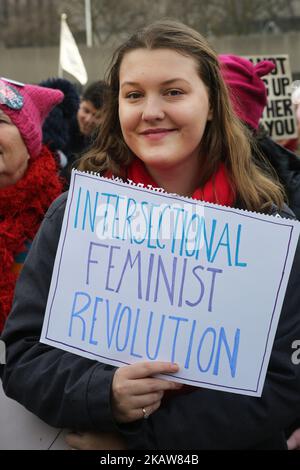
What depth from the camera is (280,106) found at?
14.4ft

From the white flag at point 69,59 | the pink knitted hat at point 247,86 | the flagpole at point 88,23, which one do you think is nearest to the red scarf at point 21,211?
the pink knitted hat at point 247,86

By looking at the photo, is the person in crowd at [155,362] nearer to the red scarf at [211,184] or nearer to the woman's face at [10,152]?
the red scarf at [211,184]

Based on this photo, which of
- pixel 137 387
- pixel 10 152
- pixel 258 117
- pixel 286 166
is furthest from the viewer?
pixel 258 117

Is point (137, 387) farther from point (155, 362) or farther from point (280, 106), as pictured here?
point (280, 106)

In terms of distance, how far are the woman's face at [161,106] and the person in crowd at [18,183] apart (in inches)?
24.9

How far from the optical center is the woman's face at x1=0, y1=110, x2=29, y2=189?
221cm

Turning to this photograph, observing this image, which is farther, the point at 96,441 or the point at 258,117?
the point at 258,117

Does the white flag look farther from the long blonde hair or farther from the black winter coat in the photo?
the long blonde hair

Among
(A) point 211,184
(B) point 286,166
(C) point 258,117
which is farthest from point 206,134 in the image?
(C) point 258,117

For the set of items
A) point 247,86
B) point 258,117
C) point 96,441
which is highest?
point 247,86

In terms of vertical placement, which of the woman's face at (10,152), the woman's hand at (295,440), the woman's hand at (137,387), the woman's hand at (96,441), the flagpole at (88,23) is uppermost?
the flagpole at (88,23)

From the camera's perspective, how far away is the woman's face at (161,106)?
1.63 metres

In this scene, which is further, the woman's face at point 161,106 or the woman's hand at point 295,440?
the woman's hand at point 295,440

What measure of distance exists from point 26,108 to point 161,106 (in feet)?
2.66
